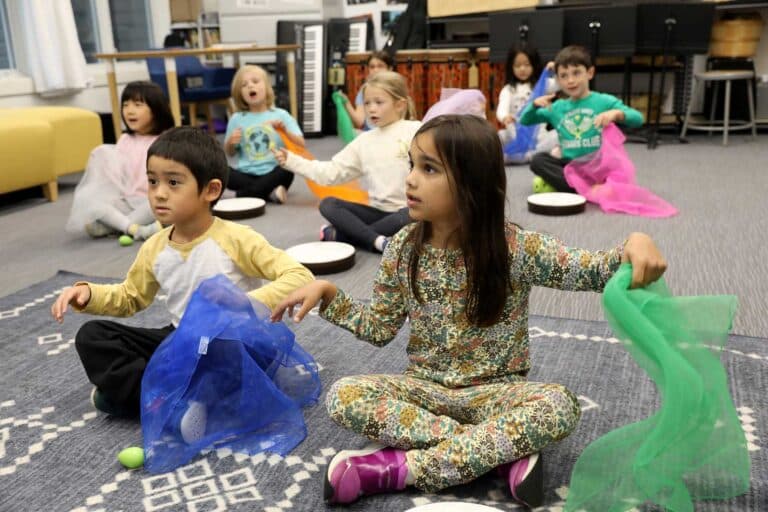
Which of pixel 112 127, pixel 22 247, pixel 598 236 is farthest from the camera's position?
pixel 112 127

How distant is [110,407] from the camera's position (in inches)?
59.7

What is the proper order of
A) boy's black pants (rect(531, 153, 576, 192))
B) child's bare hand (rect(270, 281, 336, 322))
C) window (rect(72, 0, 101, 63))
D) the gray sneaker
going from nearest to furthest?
child's bare hand (rect(270, 281, 336, 322)), the gray sneaker, boy's black pants (rect(531, 153, 576, 192)), window (rect(72, 0, 101, 63))

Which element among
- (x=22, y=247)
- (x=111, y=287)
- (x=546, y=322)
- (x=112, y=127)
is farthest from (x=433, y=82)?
(x=111, y=287)

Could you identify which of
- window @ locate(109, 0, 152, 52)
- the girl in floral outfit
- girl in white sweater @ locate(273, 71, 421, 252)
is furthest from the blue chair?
the girl in floral outfit

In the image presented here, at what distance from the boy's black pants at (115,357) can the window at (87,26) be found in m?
4.63

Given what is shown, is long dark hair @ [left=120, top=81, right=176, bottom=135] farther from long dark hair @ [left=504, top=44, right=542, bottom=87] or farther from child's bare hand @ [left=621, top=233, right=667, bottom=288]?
long dark hair @ [left=504, top=44, right=542, bottom=87]

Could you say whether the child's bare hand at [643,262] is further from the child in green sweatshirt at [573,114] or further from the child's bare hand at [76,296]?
the child in green sweatshirt at [573,114]

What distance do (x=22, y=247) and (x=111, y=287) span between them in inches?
68.8

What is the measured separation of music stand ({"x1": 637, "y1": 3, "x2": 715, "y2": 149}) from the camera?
4.45 meters

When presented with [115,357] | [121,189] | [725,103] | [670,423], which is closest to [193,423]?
[115,357]

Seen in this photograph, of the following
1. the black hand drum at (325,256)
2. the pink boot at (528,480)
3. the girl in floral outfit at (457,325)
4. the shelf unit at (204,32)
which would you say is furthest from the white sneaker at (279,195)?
the shelf unit at (204,32)

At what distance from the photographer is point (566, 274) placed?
1196mm

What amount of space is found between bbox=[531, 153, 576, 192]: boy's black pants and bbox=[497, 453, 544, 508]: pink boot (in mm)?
2402

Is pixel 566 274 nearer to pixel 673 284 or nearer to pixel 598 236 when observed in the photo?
pixel 673 284
